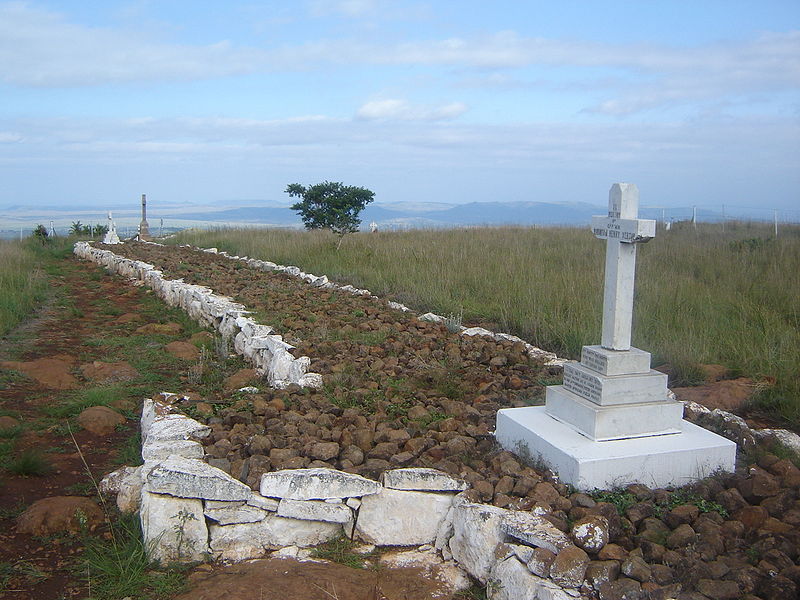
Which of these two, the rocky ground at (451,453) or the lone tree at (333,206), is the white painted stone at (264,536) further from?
the lone tree at (333,206)

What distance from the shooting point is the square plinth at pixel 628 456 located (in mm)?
3432

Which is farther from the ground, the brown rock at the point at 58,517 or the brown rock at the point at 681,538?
the brown rock at the point at 681,538

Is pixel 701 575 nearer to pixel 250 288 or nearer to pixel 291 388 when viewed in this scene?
pixel 291 388

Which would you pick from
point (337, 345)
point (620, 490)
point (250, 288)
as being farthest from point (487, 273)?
point (620, 490)

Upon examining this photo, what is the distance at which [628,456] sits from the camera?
3477mm

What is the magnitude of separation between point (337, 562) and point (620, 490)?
143 centimetres

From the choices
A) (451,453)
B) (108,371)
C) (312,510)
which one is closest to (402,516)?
(312,510)

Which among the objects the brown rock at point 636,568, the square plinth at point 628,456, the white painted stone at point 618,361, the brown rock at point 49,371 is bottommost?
the brown rock at point 49,371

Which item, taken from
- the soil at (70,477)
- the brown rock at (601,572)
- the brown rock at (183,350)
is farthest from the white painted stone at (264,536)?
the brown rock at (183,350)

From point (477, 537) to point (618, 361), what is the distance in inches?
51.1

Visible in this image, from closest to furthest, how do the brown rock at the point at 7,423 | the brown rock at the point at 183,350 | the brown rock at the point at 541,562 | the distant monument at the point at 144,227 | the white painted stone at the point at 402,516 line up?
the brown rock at the point at 541,562, the white painted stone at the point at 402,516, the brown rock at the point at 7,423, the brown rock at the point at 183,350, the distant monument at the point at 144,227

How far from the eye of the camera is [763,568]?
2691mm

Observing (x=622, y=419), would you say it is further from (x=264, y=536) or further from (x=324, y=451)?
Answer: (x=264, y=536)

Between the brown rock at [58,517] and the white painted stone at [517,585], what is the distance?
6.95 ft
